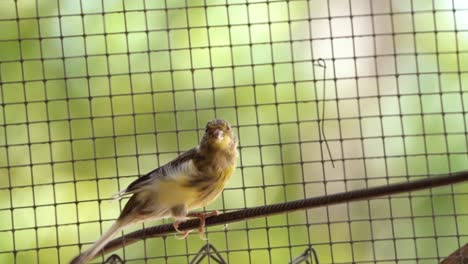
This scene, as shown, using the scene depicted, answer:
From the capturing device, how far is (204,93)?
12.6 ft

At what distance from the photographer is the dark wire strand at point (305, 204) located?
6.23ft

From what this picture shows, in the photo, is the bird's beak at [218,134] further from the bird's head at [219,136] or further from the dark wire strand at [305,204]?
the dark wire strand at [305,204]

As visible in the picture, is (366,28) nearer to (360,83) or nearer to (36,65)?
(360,83)

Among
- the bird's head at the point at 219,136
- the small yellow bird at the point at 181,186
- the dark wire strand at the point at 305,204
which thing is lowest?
the dark wire strand at the point at 305,204

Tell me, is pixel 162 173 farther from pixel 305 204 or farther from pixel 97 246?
pixel 305 204

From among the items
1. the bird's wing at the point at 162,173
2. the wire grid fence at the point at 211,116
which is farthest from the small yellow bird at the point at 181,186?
the wire grid fence at the point at 211,116

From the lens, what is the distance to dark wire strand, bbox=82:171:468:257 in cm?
190

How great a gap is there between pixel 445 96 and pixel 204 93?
0.87 m

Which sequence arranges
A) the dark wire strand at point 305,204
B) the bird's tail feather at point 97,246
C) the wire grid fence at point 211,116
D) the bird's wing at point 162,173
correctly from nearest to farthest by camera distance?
the dark wire strand at point 305,204 → the bird's tail feather at point 97,246 → the bird's wing at point 162,173 → the wire grid fence at point 211,116

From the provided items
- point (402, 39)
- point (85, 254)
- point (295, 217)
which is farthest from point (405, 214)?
point (85, 254)

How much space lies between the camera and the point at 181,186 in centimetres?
271

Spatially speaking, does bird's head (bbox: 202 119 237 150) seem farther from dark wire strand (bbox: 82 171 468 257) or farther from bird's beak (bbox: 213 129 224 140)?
dark wire strand (bbox: 82 171 468 257)

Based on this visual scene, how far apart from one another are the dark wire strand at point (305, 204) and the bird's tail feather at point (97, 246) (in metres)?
0.02

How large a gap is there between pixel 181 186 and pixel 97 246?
282mm
